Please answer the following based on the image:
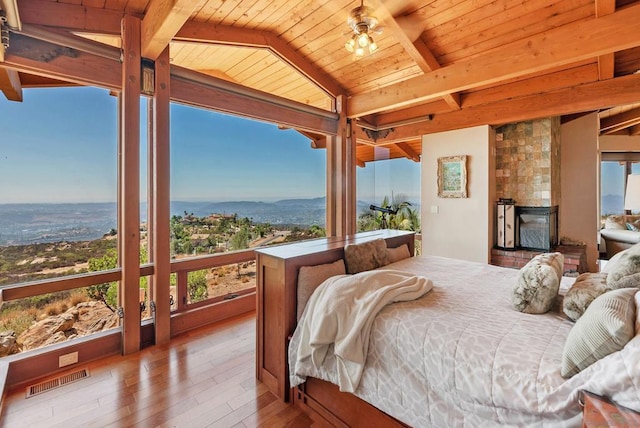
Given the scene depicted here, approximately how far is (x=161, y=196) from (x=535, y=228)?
15.6ft

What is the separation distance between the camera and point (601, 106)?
3.40m

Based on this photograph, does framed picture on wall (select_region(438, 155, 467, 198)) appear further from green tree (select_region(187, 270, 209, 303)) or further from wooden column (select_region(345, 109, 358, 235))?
green tree (select_region(187, 270, 209, 303))

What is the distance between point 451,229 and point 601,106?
88.5 inches

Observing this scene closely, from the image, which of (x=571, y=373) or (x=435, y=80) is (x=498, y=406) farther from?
(x=435, y=80)

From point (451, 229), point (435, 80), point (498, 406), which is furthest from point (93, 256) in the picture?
point (451, 229)

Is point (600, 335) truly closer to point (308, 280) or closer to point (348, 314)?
point (348, 314)

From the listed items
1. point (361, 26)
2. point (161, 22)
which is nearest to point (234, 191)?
point (161, 22)

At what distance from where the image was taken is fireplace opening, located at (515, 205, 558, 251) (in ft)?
13.6

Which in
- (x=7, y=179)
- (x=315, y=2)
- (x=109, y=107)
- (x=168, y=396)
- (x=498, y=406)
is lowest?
(x=168, y=396)

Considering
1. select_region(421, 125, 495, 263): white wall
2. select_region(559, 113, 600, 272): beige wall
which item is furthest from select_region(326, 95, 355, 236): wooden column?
select_region(559, 113, 600, 272): beige wall

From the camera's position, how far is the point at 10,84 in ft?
7.24

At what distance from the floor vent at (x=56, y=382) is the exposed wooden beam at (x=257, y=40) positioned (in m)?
2.91

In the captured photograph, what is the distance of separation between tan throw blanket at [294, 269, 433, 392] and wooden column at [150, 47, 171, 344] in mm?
1603

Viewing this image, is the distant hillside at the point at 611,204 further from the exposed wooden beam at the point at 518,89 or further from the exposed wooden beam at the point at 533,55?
the exposed wooden beam at the point at 533,55
